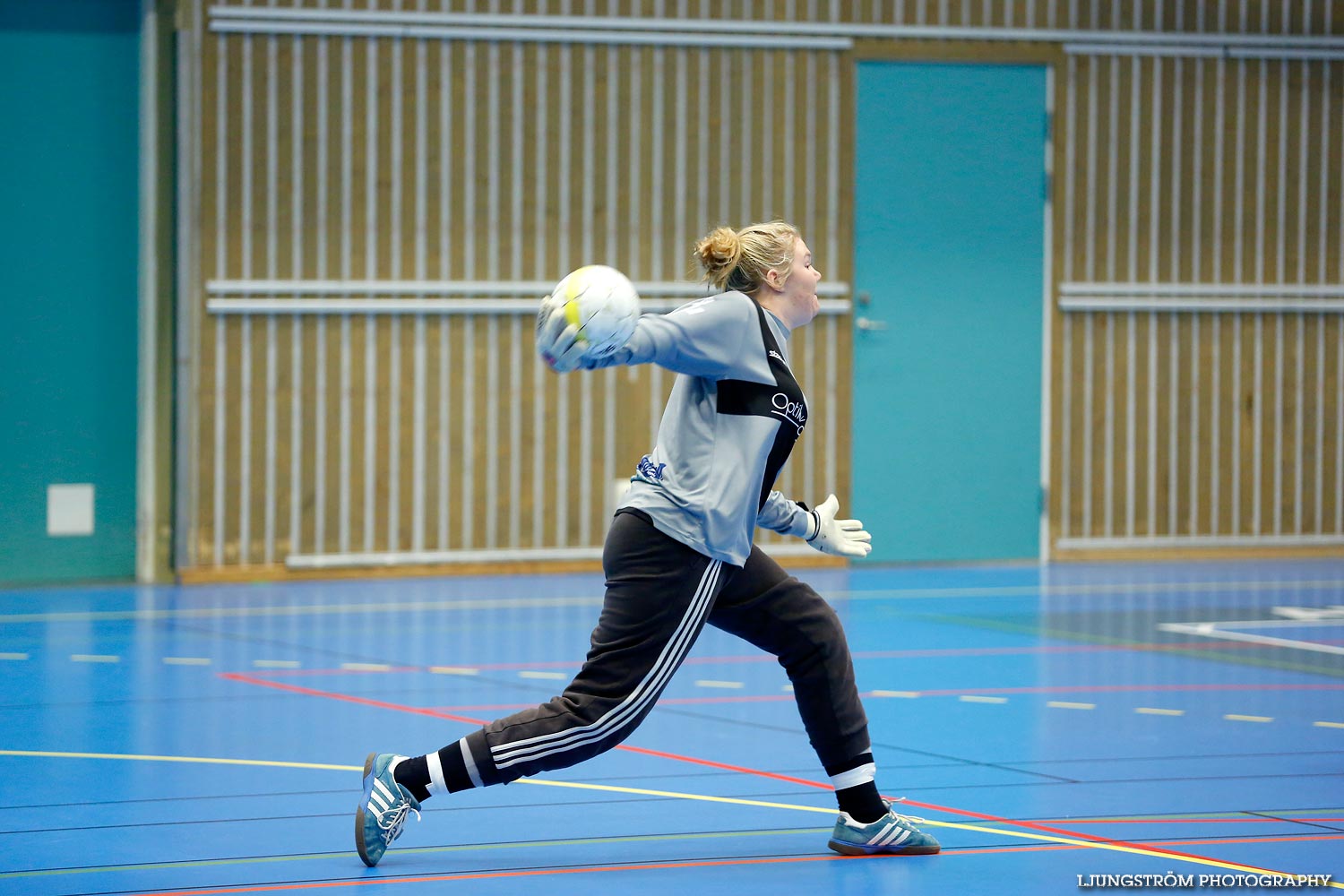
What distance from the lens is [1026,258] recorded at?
1412cm

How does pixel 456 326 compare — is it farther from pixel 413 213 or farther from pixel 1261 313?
pixel 1261 313

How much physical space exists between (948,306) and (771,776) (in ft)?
29.5

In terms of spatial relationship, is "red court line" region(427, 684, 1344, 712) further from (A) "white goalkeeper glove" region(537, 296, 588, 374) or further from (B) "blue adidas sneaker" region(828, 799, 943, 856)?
(A) "white goalkeeper glove" region(537, 296, 588, 374)

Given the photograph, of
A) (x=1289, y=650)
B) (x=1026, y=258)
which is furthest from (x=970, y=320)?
(x=1289, y=650)

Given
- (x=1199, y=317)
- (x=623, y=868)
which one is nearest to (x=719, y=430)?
(x=623, y=868)

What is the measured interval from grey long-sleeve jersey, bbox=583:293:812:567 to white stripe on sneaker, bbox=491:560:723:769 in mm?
118

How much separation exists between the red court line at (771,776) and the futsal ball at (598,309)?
171 cm

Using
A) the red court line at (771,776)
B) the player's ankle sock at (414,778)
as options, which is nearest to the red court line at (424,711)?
the red court line at (771,776)

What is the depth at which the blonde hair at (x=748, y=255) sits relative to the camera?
4.41 meters

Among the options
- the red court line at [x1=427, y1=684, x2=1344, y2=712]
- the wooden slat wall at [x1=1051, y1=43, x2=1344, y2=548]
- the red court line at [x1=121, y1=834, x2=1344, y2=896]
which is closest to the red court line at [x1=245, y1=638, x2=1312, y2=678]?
the red court line at [x1=427, y1=684, x2=1344, y2=712]

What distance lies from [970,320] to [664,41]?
3370mm

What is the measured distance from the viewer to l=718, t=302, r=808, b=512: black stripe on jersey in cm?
421

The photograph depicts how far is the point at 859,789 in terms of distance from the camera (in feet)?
14.3

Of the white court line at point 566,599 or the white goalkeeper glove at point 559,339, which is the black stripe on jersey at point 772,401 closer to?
the white goalkeeper glove at point 559,339
